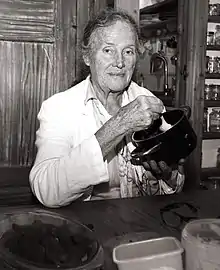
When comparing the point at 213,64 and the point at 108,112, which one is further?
the point at 213,64

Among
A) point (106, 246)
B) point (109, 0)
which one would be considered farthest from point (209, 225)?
point (109, 0)

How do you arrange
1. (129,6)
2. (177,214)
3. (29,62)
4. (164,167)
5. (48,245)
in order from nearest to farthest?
(48,245) → (177,214) → (164,167) → (29,62) → (129,6)

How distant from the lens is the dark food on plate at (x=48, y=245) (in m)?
0.72

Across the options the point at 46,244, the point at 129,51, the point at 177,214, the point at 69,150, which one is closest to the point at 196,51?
the point at 129,51

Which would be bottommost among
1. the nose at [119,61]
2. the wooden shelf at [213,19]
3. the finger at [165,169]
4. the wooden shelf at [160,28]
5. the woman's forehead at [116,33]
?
the finger at [165,169]

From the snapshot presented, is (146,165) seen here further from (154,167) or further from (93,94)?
(93,94)

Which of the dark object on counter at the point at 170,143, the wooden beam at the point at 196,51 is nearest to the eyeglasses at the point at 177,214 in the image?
the dark object on counter at the point at 170,143

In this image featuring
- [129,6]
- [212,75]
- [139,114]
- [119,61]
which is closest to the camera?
[139,114]

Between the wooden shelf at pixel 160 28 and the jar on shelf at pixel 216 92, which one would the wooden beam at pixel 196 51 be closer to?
the jar on shelf at pixel 216 92

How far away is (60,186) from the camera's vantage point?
1243mm

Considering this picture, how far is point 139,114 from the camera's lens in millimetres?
1317

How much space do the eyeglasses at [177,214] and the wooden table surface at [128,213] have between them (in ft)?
0.05

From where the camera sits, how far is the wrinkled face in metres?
1.55

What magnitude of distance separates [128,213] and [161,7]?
2350 millimetres
